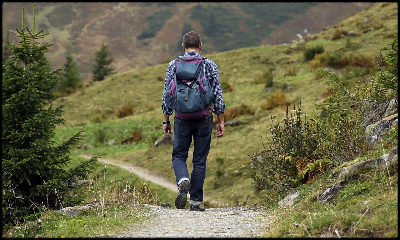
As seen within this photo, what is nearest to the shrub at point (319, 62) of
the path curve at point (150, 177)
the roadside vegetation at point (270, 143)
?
the roadside vegetation at point (270, 143)

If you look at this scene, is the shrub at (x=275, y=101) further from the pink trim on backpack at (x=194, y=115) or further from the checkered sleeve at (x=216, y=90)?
the pink trim on backpack at (x=194, y=115)

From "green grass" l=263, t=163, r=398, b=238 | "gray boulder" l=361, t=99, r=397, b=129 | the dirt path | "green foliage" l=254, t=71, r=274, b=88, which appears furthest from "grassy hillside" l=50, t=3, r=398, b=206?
"green grass" l=263, t=163, r=398, b=238

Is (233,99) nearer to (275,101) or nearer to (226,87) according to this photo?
(226,87)

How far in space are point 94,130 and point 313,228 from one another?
17301 millimetres

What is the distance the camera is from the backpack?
6.31m

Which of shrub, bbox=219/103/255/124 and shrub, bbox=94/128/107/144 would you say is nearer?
shrub, bbox=219/103/255/124

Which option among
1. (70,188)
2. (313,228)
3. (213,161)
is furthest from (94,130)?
(313,228)

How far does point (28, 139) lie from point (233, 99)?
1464 centimetres

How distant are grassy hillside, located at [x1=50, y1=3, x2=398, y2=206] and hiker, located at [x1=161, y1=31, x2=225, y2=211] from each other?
5.09 feet

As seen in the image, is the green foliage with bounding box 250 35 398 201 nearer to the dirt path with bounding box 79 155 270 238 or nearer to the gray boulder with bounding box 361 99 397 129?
the gray boulder with bounding box 361 99 397 129

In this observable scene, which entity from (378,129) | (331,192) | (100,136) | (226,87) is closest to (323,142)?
(378,129)

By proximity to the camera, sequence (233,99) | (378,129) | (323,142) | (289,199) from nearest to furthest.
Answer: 1. (378,129)
2. (289,199)
3. (323,142)
4. (233,99)

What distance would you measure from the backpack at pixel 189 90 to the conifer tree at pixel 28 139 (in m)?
1.79

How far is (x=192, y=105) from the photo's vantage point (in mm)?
6301
